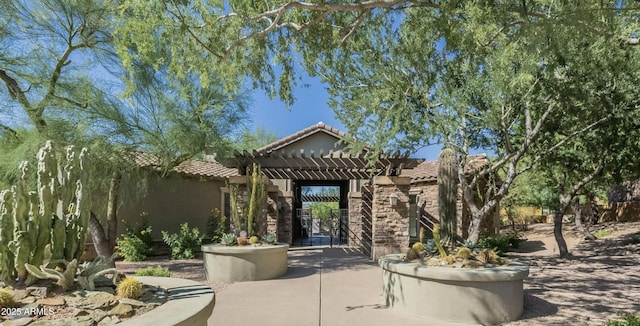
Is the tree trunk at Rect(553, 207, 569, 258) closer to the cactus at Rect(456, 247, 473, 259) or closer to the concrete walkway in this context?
the concrete walkway

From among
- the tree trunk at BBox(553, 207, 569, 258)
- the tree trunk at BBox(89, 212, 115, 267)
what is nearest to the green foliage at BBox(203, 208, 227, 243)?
the tree trunk at BBox(89, 212, 115, 267)

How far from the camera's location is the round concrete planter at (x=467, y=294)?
20.3ft

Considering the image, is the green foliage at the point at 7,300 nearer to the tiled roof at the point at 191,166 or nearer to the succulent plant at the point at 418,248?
the succulent plant at the point at 418,248

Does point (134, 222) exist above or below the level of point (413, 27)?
below

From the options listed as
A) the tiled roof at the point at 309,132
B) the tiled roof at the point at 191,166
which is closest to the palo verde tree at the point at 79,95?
the tiled roof at the point at 191,166

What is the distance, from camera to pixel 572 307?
6965mm

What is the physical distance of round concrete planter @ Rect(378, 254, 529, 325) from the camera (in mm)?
6180

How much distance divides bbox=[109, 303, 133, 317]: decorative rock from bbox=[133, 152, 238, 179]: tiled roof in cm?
742

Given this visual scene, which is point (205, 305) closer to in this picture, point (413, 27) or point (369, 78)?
point (413, 27)

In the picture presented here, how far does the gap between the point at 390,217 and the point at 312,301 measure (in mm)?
5845

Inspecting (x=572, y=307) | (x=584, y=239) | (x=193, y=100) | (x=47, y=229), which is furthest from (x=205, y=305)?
(x=584, y=239)

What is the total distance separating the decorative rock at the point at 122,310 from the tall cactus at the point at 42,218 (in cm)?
110

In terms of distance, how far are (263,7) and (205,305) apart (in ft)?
14.9

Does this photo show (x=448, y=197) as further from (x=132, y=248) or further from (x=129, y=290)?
(x=132, y=248)
